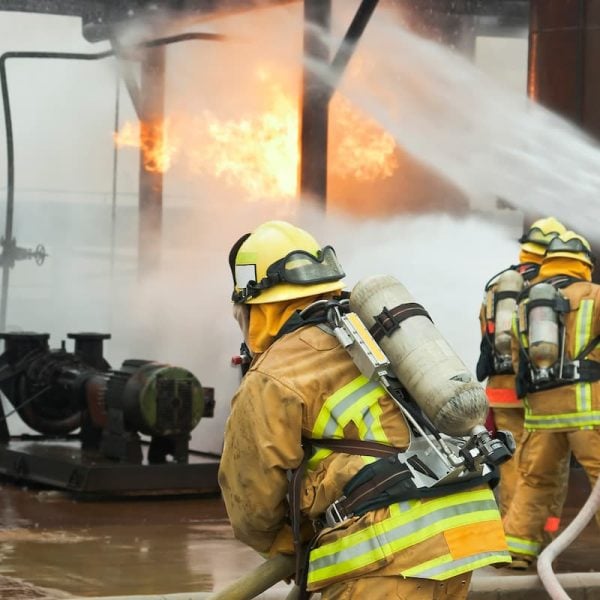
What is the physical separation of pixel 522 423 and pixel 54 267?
15.7 ft

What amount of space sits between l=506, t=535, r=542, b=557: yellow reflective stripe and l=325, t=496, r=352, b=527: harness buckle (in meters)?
3.93

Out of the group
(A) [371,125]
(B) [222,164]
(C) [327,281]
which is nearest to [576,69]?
(A) [371,125]

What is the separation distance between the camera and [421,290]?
38.8 feet

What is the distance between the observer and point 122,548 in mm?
7527

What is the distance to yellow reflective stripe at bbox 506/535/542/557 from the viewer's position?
7.34 meters

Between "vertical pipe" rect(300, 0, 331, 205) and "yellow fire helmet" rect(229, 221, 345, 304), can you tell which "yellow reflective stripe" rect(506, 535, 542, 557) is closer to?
"yellow fire helmet" rect(229, 221, 345, 304)

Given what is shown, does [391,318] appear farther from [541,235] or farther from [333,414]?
[541,235]

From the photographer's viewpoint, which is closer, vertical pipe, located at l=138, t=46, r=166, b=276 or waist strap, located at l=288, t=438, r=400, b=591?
waist strap, located at l=288, t=438, r=400, b=591

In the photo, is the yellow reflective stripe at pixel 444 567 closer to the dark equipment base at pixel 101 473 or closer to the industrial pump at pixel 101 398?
the dark equipment base at pixel 101 473

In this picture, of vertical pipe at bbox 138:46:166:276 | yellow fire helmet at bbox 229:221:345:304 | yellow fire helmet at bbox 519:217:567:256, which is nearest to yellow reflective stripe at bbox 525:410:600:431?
yellow fire helmet at bbox 519:217:567:256

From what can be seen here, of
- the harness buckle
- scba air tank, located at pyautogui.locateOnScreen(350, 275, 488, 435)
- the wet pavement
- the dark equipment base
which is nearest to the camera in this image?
scba air tank, located at pyautogui.locateOnScreen(350, 275, 488, 435)

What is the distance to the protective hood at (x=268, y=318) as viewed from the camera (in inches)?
149

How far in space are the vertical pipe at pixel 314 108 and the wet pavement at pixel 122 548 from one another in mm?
3339

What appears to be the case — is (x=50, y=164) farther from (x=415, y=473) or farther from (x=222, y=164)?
(x=415, y=473)
